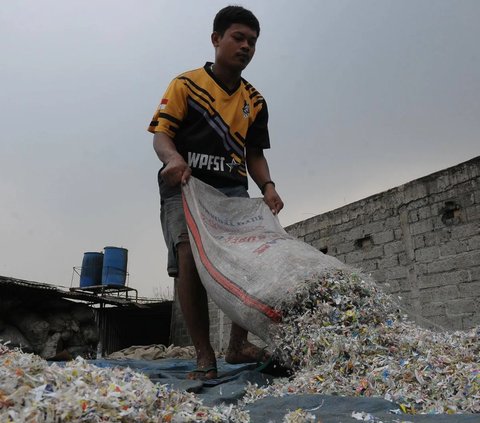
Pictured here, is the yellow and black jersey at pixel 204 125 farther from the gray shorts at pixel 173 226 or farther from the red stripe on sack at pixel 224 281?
the red stripe on sack at pixel 224 281

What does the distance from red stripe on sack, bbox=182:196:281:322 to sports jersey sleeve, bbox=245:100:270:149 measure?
73 cm

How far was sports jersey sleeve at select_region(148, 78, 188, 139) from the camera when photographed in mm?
2375

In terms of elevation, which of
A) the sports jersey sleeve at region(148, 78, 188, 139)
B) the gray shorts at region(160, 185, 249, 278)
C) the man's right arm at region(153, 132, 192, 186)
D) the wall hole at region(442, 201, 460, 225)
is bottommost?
the gray shorts at region(160, 185, 249, 278)

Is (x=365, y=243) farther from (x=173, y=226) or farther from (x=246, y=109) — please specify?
(x=173, y=226)

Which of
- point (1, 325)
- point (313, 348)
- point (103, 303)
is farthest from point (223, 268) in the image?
point (103, 303)

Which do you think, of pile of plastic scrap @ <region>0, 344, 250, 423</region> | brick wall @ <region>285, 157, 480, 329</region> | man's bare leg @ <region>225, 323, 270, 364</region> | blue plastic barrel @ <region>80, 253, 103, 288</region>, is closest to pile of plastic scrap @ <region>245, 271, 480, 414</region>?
pile of plastic scrap @ <region>0, 344, 250, 423</region>

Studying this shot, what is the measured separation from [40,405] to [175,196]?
5.51ft

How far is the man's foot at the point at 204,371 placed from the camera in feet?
6.37

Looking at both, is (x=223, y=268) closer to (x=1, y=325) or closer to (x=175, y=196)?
(x=175, y=196)

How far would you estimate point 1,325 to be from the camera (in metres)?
7.27

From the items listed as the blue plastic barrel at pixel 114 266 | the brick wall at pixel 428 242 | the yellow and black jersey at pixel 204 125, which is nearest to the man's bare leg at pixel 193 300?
the yellow and black jersey at pixel 204 125

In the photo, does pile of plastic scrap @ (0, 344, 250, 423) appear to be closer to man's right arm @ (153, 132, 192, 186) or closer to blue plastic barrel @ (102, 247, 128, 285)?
man's right arm @ (153, 132, 192, 186)

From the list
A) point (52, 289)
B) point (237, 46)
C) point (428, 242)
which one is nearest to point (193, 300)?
point (237, 46)

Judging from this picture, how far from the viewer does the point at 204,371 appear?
197cm
